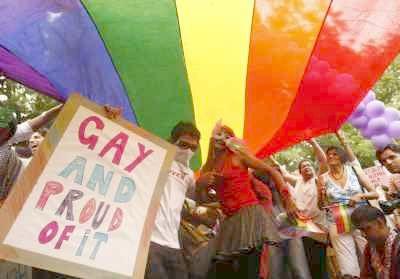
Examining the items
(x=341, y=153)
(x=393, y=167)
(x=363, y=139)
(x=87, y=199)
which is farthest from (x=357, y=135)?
(x=87, y=199)

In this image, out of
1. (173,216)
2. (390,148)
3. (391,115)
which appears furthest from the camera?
(391,115)

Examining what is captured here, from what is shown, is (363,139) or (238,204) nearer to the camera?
(238,204)

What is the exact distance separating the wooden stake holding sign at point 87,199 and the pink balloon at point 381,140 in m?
2.74

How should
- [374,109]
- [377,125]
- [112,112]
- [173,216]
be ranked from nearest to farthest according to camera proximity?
[112,112]
[173,216]
[377,125]
[374,109]

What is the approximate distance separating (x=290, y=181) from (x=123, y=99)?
2082 millimetres

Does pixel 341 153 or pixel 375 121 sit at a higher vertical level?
pixel 375 121

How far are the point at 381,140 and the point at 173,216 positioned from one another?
2972 mm

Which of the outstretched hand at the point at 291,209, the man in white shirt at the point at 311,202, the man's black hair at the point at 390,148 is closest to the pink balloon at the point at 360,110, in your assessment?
the man in white shirt at the point at 311,202

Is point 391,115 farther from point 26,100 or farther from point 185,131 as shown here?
point 26,100

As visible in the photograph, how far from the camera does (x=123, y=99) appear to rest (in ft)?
16.7

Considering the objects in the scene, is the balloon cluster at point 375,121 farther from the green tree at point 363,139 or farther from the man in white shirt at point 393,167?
the green tree at point 363,139

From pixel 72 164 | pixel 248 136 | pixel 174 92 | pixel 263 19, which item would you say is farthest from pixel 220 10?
pixel 72 164

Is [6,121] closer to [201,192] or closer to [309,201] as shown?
[201,192]

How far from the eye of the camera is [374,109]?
643cm
